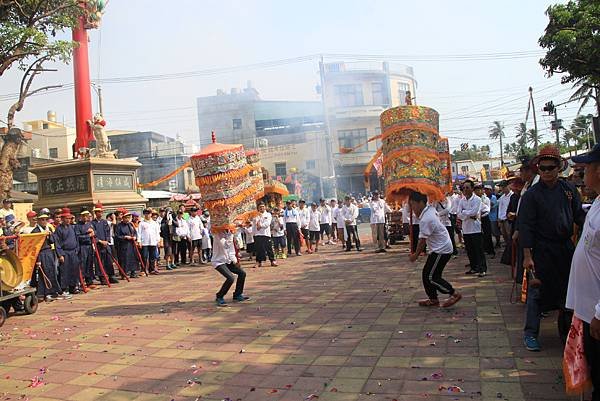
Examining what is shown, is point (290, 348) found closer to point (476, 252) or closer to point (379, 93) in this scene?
point (476, 252)

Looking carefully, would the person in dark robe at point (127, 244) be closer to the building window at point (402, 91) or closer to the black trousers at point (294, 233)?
the black trousers at point (294, 233)

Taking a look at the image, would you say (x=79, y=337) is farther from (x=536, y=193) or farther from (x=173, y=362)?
(x=536, y=193)

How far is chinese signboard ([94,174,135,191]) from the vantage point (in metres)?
14.0

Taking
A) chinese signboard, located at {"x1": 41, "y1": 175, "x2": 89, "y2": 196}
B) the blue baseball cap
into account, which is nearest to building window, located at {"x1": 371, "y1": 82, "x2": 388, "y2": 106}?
chinese signboard, located at {"x1": 41, "y1": 175, "x2": 89, "y2": 196}

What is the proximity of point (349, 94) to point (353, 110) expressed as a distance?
198 cm

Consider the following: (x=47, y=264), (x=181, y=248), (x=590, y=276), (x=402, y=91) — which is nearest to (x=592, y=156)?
(x=590, y=276)

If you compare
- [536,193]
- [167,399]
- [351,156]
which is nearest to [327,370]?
[167,399]

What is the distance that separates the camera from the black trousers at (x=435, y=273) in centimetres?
652

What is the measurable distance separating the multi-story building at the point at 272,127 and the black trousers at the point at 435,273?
37.9 metres

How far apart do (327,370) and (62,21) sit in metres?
11.5

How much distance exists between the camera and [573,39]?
13.1m

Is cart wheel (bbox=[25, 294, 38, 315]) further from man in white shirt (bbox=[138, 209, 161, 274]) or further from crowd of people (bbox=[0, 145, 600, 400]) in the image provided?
man in white shirt (bbox=[138, 209, 161, 274])

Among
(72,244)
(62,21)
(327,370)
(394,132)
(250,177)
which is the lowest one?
(327,370)

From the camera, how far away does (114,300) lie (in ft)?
30.1
